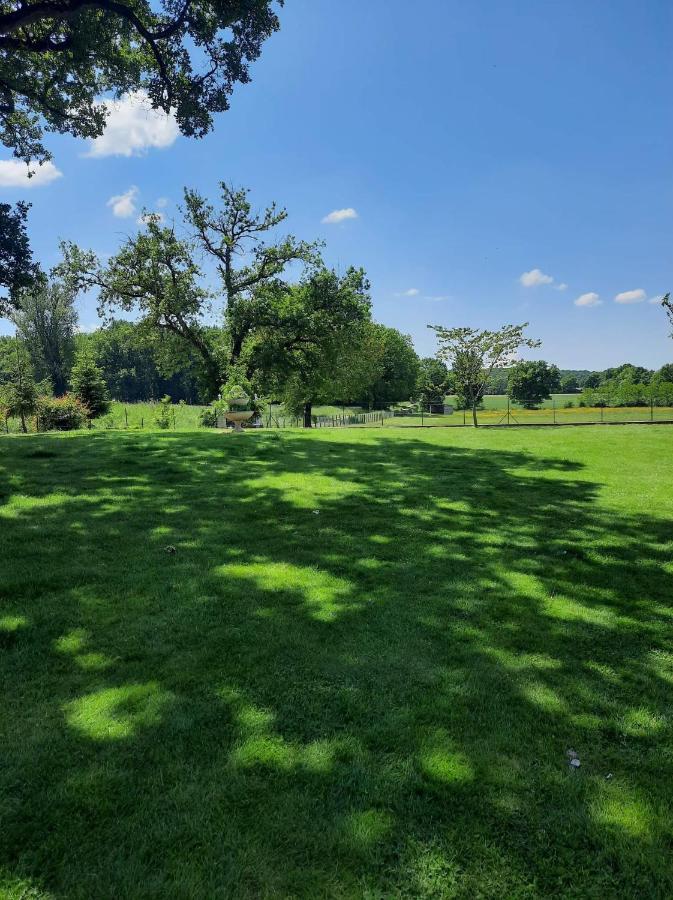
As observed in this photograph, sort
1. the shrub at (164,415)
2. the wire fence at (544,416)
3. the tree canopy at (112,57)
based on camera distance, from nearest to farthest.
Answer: the tree canopy at (112,57) < the shrub at (164,415) < the wire fence at (544,416)

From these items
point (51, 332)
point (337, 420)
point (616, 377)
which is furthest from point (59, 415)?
point (616, 377)

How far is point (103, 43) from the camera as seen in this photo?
425 inches

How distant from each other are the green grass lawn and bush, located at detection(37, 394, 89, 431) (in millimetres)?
22157

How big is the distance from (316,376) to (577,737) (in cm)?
2907

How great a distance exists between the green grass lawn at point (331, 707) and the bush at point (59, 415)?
22157 millimetres

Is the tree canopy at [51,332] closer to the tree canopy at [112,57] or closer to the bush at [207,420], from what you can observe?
the bush at [207,420]

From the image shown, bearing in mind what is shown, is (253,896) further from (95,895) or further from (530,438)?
(530,438)

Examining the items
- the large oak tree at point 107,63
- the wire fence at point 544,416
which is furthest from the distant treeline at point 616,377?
the large oak tree at point 107,63

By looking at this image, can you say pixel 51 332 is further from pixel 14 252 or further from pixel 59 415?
pixel 14 252

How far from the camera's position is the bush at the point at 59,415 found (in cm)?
2555

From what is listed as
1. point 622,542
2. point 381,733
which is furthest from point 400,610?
point 622,542

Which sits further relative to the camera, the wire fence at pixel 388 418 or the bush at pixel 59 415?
the wire fence at pixel 388 418

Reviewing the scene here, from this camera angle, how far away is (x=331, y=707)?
2.69 metres

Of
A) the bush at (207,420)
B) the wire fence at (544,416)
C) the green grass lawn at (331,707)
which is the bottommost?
the green grass lawn at (331,707)
